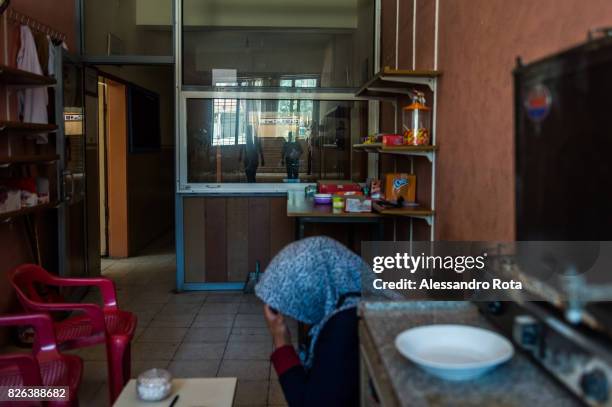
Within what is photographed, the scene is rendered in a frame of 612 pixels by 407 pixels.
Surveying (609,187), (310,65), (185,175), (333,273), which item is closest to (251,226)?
(185,175)

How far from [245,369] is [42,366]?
4.14 feet

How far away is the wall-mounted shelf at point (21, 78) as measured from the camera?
3420mm

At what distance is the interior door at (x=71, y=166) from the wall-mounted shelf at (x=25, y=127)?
220 millimetres

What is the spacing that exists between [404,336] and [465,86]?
2088mm

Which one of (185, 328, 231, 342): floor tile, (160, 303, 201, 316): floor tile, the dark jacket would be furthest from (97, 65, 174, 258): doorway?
the dark jacket

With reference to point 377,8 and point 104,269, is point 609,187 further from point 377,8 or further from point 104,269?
point 104,269

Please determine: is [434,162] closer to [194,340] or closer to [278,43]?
[194,340]

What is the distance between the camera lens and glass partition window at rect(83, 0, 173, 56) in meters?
5.23

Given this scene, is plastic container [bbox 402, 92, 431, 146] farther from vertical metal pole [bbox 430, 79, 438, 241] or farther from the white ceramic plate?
the white ceramic plate

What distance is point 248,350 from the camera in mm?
3791

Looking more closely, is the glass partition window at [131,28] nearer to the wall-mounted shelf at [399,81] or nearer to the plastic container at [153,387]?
the wall-mounted shelf at [399,81]

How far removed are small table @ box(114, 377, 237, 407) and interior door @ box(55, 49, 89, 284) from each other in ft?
7.94

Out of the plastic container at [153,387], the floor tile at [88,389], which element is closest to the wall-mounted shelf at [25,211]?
the floor tile at [88,389]

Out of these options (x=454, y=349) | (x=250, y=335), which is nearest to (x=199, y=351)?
(x=250, y=335)
